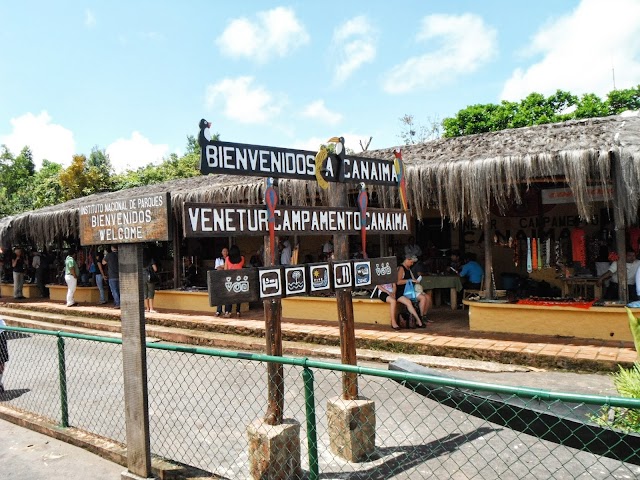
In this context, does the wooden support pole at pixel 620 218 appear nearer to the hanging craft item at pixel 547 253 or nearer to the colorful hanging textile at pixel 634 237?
the colorful hanging textile at pixel 634 237

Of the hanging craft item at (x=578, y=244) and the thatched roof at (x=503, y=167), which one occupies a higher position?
the thatched roof at (x=503, y=167)

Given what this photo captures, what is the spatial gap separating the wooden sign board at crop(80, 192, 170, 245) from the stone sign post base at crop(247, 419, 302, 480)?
1707mm

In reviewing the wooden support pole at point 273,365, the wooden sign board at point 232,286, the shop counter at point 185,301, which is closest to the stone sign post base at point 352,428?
the wooden support pole at point 273,365

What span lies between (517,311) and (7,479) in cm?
753

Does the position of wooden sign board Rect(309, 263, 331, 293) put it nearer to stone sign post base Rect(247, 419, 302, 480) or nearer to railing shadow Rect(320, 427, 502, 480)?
stone sign post base Rect(247, 419, 302, 480)

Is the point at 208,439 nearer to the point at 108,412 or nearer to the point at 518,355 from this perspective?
the point at 108,412

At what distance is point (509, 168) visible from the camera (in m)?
8.62

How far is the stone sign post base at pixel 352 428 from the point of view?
4570 millimetres

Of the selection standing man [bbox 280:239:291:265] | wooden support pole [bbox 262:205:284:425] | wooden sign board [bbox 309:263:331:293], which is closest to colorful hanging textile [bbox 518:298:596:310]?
wooden sign board [bbox 309:263:331:293]

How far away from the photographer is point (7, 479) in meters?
4.53

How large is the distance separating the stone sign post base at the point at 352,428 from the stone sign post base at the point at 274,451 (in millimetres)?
471

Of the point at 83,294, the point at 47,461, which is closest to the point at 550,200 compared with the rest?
the point at 47,461

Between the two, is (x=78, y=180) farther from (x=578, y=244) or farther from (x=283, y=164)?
(x=283, y=164)

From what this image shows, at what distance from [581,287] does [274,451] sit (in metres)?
8.37
